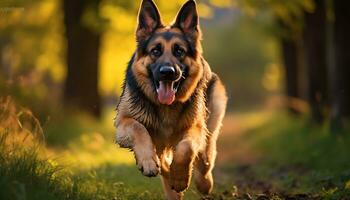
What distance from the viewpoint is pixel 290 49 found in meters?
22.2

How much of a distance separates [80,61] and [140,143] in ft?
38.9

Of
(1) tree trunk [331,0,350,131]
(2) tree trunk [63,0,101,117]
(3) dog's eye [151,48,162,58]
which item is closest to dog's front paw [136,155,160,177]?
(3) dog's eye [151,48,162,58]

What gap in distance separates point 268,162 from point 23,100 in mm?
5090

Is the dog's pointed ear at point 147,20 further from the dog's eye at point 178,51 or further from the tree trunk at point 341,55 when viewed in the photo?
the tree trunk at point 341,55

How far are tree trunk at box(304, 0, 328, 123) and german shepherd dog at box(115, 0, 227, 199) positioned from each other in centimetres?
809

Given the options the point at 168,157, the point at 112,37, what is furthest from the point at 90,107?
the point at 168,157

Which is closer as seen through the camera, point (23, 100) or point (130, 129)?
point (130, 129)

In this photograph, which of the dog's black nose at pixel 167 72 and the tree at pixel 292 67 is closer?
the dog's black nose at pixel 167 72

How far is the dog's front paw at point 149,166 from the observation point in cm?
648

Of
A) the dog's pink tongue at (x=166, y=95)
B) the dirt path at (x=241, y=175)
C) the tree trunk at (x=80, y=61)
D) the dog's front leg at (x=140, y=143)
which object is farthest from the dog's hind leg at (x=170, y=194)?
the tree trunk at (x=80, y=61)

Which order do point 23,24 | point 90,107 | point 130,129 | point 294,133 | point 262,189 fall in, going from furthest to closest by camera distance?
point 23,24
point 90,107
point 294,133
point 262,189
point 130,129

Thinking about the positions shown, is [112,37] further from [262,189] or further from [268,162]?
[262,189]

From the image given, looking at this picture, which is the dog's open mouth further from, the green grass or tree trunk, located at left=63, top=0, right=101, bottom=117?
tree trunk, located at left=63, top=0, right=101, bottom=117

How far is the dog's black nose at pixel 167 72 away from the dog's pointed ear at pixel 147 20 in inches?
27.2
